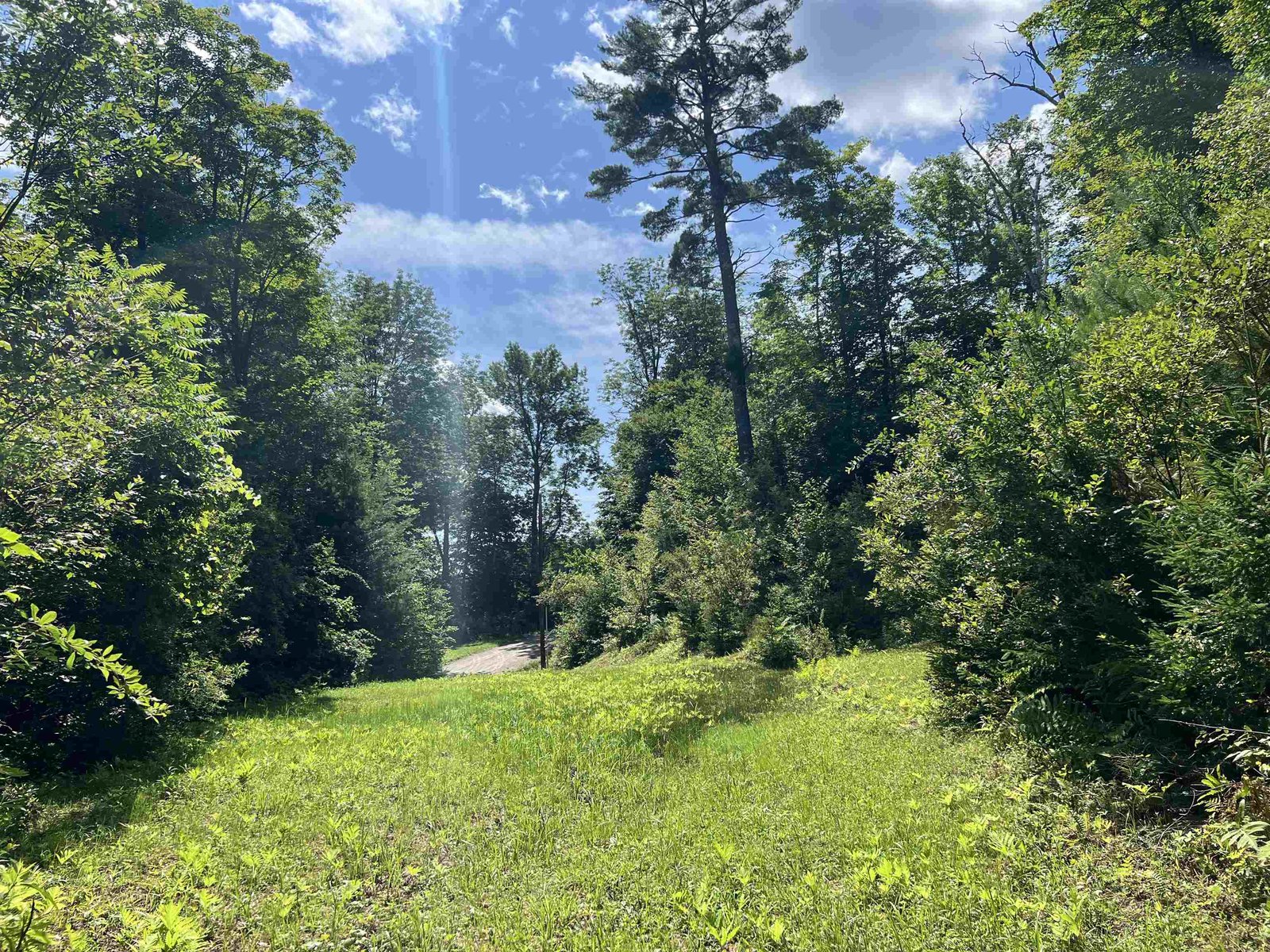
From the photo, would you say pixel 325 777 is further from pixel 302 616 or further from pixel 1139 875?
pixel 302 616

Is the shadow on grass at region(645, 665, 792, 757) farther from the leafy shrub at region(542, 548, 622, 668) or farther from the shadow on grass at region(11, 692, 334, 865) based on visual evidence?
the leafy shrub at region(542, 548, 622, 668)

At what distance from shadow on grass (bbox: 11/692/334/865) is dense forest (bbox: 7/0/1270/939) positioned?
381 millimetres

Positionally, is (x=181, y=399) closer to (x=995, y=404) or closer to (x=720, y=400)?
(x=995, y=404)


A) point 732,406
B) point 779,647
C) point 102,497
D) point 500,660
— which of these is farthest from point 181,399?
point 500,660

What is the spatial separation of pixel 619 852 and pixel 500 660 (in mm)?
31109

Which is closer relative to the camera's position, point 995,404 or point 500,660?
point 995,404

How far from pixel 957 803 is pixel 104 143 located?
9199 millimetres

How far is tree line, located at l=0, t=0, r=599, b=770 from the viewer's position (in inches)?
177

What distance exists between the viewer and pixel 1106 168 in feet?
42.4

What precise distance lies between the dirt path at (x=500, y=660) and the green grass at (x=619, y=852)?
2352cm

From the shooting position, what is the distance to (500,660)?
33281 mm

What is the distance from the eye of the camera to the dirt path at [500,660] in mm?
30203

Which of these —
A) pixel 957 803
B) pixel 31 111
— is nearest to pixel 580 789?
pixel 957 803

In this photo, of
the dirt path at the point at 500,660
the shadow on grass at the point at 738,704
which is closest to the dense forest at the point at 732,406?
the shadow on grass at the point at 738,704
